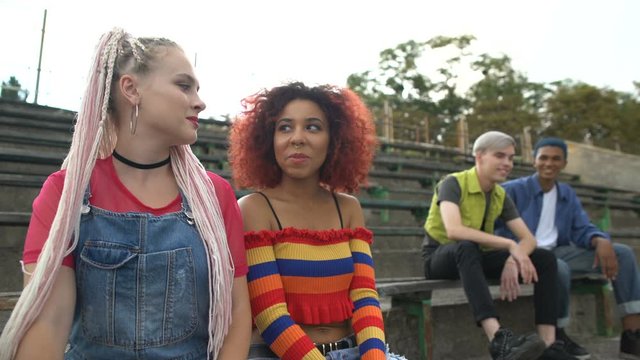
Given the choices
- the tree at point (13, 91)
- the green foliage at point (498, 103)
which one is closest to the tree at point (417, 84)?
the green foliage at point (498, 103)

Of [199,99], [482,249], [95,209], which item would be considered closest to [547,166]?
[482,249]

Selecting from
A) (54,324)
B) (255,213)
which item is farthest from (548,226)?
(54,324)

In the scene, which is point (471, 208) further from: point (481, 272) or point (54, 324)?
point (54, 324)

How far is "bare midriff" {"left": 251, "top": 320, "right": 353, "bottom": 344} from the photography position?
4.70 ft

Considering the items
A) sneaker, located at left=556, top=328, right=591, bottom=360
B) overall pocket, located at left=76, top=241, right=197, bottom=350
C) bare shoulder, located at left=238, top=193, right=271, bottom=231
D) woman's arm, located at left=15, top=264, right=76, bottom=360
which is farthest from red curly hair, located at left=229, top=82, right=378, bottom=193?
sneaker, located at left=556, top=328, right=591, bottom=360

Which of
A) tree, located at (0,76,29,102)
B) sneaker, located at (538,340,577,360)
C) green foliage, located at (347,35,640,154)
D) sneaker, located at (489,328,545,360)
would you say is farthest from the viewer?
green foliage, located at (347,35,640,154)

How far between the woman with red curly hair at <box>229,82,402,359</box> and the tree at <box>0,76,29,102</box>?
5.23 metres

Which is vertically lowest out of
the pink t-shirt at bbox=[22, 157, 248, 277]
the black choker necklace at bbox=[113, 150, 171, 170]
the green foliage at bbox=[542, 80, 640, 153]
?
the pink t-shirt at bbox=[22, 157, 248, 277]

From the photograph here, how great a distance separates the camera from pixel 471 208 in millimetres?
2707

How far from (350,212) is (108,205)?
29.3 inches

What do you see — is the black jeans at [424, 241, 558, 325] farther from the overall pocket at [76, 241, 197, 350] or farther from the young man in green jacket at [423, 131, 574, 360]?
the overall pocket at [76, 241, 197, 350]

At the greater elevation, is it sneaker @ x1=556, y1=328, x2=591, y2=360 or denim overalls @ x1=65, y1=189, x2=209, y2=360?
denim overalls @ x1=65, y1=189, x2=209, y2=360

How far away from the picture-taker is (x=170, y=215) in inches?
45.6

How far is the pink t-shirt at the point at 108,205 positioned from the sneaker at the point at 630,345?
2.50m
